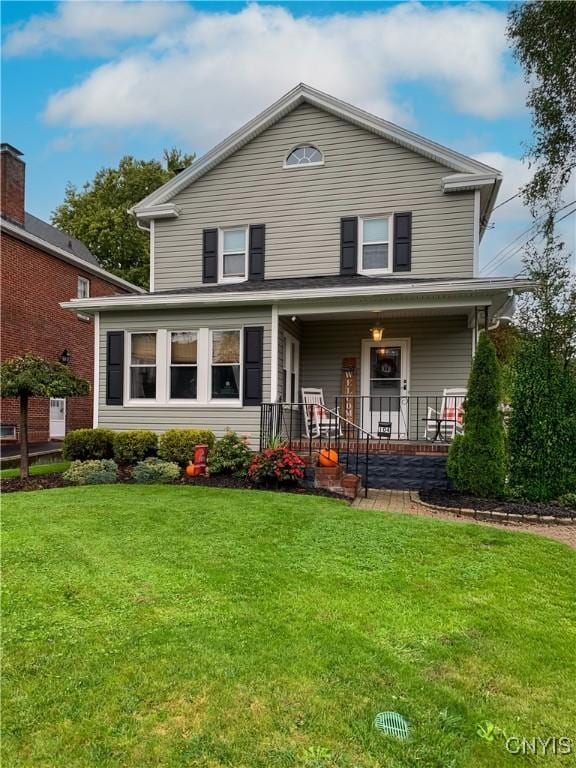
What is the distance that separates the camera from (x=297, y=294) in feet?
27.5

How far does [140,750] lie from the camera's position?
1.85 metres

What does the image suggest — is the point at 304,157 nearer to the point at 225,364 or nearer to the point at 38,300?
the point at 225,364

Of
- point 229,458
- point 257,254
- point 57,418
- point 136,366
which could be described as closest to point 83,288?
point 57,418

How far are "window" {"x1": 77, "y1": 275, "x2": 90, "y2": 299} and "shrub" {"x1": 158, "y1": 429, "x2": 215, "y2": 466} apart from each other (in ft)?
32.0

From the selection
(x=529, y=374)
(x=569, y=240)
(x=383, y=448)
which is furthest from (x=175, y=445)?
(x=569, y=240)

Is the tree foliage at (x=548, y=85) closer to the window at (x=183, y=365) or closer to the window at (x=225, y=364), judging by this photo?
the window at (x=225, y=364)

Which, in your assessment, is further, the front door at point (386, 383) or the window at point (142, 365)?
the front door at point (386, 383)

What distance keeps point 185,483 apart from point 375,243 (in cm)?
628

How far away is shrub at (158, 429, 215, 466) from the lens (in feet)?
27.9

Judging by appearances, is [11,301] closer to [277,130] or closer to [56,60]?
[56,60]

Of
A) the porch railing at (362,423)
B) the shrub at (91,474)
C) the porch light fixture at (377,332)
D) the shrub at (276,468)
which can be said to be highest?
the porch light fixture at (377,332)

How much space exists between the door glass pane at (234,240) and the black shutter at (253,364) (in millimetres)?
2837
